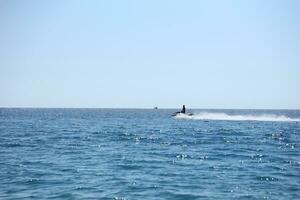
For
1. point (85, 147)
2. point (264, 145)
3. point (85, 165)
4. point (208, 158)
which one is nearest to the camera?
point (85, 165)

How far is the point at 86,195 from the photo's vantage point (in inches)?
704

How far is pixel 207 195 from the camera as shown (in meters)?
18.2

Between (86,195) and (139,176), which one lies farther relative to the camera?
(139,176)

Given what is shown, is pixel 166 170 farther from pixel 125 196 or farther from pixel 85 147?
pixel 85 147

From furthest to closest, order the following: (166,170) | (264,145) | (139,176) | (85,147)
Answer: (264,145), (85,147), (166,170), (139,176)

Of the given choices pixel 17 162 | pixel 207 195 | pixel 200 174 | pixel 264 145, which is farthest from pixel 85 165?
pixel 264 145

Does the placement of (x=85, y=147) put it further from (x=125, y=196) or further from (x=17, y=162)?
(x=125, y=196)

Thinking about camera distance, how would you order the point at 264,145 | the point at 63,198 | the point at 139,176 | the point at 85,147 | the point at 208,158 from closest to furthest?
the point at 63,198 → the point at 139,176 → the point at 208,158 → the point at 85,147 → the point at 264,145

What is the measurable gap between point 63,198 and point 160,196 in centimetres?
456

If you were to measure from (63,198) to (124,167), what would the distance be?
27.9 feet

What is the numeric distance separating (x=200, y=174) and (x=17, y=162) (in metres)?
13.5

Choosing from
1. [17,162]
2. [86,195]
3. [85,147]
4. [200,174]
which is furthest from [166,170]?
[85,147]

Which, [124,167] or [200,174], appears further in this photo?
[124,167]

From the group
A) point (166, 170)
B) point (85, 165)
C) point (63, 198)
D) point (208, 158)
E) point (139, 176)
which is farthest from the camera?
point (208, 158)
